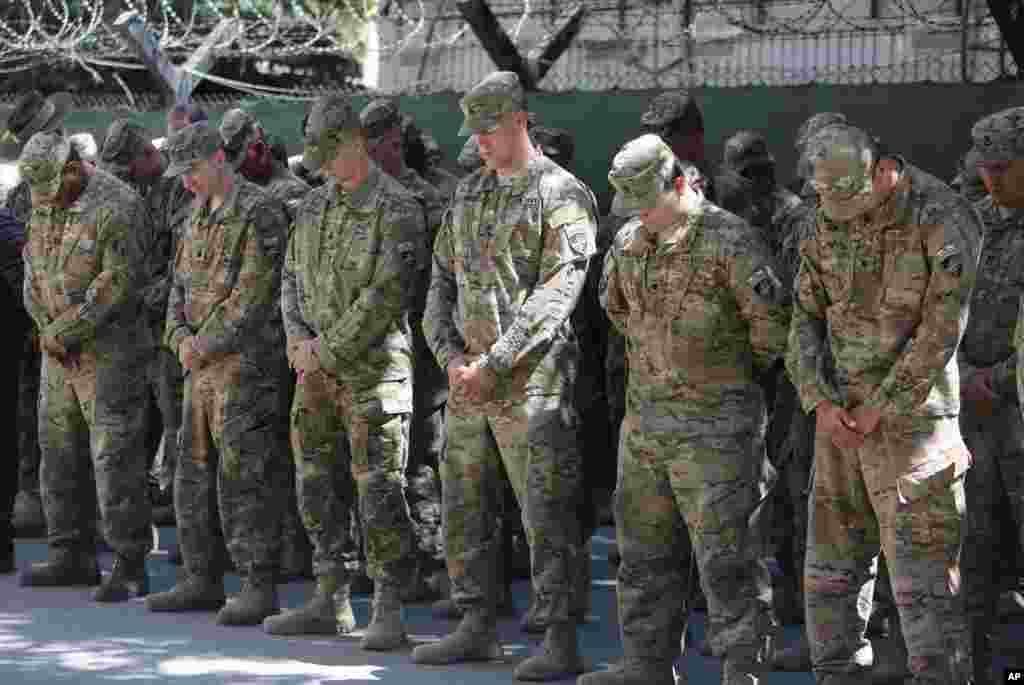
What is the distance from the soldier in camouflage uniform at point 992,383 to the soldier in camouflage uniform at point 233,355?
291 cm

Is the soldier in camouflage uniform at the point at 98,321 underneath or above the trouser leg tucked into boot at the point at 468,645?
above

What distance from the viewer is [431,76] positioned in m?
17.7

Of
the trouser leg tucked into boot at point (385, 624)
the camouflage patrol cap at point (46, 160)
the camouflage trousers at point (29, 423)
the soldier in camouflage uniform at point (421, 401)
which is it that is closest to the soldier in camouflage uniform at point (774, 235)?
the soldier in camouflage uniform at point (421, 401)

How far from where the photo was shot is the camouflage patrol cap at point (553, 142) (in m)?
9.05

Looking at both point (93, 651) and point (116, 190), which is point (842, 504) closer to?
point (93, 651)

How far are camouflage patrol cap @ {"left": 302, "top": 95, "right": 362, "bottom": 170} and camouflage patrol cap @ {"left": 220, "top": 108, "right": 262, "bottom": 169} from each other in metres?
1.18

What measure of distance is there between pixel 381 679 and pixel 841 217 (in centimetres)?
240

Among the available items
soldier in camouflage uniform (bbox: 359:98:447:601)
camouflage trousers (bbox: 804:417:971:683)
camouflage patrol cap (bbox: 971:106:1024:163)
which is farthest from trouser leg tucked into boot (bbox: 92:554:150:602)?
camouflage patrol cap (bbox: 971:106:1024:163)

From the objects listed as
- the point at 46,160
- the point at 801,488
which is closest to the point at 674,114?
the point at 801,488

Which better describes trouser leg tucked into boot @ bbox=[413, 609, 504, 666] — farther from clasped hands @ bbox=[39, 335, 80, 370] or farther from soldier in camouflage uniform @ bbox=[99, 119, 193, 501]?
soldier in camouflage uniform @ bbox=[99, 119, 193, 501]

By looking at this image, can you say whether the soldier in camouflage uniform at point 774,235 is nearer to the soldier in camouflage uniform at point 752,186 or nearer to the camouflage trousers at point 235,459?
the soldier in camouflage uniform at point 752,186

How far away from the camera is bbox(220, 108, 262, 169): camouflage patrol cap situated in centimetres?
948

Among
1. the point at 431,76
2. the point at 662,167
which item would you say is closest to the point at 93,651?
the point at 662,167

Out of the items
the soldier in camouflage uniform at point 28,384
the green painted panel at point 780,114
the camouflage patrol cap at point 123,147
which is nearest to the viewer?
the green painted panel at point 780,114
